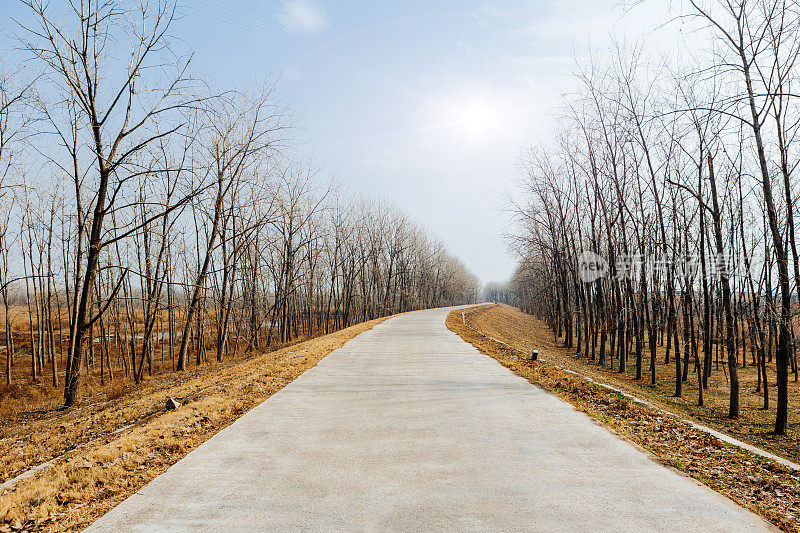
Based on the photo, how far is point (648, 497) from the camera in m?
4.11

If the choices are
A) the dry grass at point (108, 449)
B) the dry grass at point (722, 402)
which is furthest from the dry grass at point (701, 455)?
the dry grass at point (108, 449)

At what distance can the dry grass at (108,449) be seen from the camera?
3.96m

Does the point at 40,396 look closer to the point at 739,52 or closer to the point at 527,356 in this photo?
the point at 527,356

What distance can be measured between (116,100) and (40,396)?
11.9m

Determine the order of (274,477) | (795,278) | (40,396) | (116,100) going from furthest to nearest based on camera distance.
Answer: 1. (40,396)
2. (116,100)
3. (795,278)
4. (274,477)

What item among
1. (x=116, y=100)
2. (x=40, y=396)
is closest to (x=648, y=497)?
(x=116, y=100)

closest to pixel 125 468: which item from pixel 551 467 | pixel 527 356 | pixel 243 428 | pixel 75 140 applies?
pixel 243 428

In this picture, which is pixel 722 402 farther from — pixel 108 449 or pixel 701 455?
pixel 108 449

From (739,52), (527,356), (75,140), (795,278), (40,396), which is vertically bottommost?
(40,396)

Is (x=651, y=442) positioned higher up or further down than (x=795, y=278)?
further down

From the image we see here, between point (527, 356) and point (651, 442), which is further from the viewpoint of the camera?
point (527, 356)

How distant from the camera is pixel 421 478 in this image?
4.52 meters

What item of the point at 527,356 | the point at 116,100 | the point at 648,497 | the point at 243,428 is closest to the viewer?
the point at 648,497

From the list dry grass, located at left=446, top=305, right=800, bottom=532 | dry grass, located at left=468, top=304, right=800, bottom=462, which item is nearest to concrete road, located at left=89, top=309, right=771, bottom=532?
dry grass, located at left=446, top=305, right=800, bottom=532
